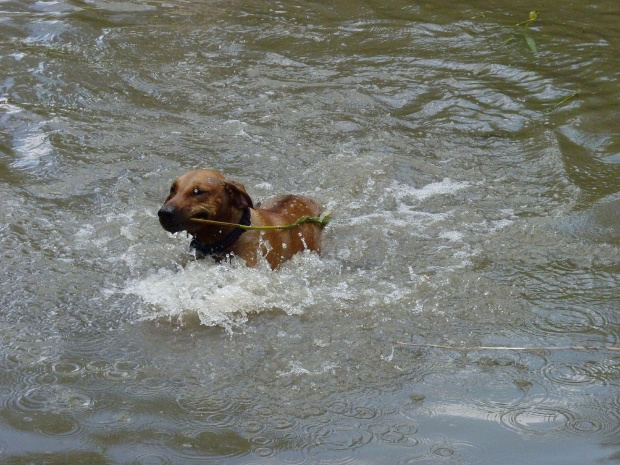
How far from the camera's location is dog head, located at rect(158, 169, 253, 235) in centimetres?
568

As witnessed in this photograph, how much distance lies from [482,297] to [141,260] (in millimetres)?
2751

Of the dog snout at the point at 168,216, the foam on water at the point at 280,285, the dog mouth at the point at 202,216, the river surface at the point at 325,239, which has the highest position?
the dog snout at the point at 168,216

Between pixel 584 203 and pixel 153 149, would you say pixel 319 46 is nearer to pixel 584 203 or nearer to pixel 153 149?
pixel 153 149

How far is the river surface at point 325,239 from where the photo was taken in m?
4.48

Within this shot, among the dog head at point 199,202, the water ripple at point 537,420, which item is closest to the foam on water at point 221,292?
the dog head at point 199,202

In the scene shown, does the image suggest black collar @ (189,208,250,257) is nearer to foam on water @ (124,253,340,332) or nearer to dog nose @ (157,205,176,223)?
foam on water @ (124,253,340,332)

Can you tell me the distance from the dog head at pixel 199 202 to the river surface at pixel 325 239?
1.43 ft

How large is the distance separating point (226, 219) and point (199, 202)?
0.31 metres

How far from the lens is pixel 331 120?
9359 mm

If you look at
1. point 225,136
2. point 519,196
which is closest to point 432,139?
point 519,196

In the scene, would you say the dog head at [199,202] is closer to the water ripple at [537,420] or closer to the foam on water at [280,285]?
the foam on water at [280,285]

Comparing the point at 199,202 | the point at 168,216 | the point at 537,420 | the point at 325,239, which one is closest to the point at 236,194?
the point at 199,202

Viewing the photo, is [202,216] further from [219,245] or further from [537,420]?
[537,420]

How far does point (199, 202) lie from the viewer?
586cm
